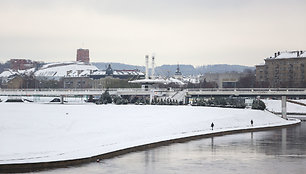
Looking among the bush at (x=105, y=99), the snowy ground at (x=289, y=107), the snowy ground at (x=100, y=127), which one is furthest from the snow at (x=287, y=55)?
the snowy ground at (x=100, y=127)

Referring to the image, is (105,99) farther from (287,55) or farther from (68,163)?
(287,55)

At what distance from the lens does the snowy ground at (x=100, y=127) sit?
45375mm

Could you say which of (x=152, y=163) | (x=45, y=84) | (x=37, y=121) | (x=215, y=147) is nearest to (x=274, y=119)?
(x=215, y=147)

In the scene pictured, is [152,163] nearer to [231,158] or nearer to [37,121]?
[231,158]

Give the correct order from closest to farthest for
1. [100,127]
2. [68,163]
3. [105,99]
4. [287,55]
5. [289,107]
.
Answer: [68,163] → [100,127] → [105,99] → [289,107] → [287,55]

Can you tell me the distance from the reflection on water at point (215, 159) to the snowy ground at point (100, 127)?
9.80 feet

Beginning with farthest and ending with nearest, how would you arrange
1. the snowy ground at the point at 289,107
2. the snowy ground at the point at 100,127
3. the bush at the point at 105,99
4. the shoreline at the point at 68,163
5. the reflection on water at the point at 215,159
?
the snowy ground at the point at 289,107, the bush at the point at 105,99, the snowy ground at the point at 100,127, the reflection on water at the point at 215,159, the shoreline at the point at 68,163

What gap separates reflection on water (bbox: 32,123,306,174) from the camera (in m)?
39.1

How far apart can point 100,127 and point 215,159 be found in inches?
798

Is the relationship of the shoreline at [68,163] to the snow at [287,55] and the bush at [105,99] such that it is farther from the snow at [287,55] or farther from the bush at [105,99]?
the snow at [287,55]

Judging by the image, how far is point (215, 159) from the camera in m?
44.5

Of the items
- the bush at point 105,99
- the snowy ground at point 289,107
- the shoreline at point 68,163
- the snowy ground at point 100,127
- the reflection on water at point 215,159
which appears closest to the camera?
the shoreline at point 68,163

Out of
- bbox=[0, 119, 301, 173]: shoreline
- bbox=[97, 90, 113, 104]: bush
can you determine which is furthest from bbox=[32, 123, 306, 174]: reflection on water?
bbox=[97, 90, 113, 104]: bush

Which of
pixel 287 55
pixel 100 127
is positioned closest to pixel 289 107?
pixel 100 127
